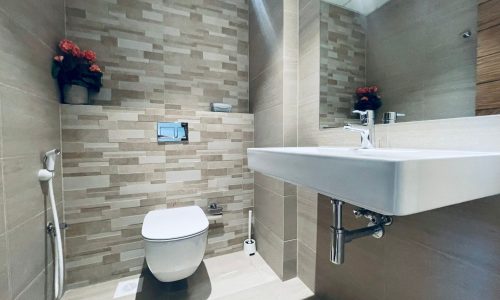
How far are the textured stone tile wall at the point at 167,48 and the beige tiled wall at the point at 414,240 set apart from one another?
0.77 m

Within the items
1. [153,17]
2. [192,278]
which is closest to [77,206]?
[192,278]

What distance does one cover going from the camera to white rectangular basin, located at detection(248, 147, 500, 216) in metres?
0.34

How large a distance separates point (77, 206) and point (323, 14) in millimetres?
1961

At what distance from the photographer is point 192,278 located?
57.6 inches

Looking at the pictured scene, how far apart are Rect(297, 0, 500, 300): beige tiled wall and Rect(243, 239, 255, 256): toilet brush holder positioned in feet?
1.87

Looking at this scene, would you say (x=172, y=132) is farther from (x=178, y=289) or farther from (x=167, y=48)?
(x=178, y=289)

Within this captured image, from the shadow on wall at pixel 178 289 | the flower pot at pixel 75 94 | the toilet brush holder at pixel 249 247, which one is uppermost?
the flower pot at pixel 75 94

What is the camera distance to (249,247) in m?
1.75

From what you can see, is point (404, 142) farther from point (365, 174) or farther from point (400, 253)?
point (365, 174)

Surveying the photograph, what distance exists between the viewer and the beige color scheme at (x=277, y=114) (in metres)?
1.39

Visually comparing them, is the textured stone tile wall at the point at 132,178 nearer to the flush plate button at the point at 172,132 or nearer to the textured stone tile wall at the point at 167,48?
the flush plate button at the point at 172,132

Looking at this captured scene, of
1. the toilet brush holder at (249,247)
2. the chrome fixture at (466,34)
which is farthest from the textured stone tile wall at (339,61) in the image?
the toilet brush holder at (249,247)

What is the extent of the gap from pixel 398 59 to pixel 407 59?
1.7 inches

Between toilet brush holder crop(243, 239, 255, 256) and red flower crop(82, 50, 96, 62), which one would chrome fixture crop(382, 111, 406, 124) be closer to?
toilet brush holder crop(243, 239, 255, 256)
